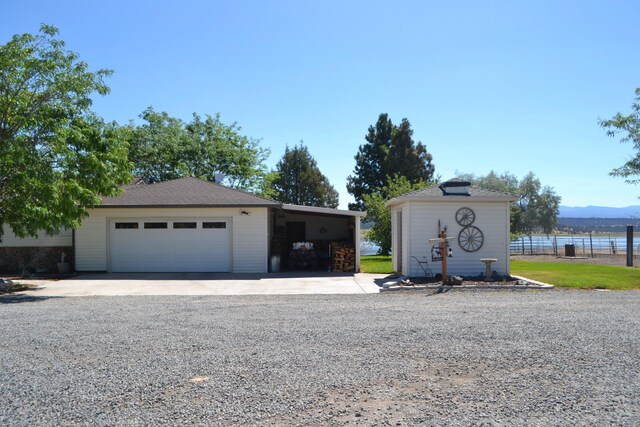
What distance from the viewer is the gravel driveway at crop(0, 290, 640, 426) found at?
14.5 feet

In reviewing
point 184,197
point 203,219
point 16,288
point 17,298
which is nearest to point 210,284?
point 203,219

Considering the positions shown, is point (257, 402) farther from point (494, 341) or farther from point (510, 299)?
point (510, 299)

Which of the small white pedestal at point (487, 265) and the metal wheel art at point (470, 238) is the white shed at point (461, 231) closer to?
the metal wheel art at point (470, 238)

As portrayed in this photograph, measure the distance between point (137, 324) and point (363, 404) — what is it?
500cm

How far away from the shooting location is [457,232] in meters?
15.7

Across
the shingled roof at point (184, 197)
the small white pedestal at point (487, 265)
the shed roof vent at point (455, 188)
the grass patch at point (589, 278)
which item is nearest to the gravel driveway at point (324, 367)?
the grass patch at point (589, 278)

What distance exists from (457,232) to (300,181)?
31413 millimetres

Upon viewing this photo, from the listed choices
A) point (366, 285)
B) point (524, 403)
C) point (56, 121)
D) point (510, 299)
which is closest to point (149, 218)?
point (56, 121)

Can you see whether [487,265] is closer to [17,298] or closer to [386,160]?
[17,298]

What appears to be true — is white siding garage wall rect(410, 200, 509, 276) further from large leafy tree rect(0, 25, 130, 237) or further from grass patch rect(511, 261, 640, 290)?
large leafy tree rect(0, 25, 130, 237)

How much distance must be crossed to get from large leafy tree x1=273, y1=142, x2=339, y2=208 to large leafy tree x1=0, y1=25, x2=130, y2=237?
31.7m

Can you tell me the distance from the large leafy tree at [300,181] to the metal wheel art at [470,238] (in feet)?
101

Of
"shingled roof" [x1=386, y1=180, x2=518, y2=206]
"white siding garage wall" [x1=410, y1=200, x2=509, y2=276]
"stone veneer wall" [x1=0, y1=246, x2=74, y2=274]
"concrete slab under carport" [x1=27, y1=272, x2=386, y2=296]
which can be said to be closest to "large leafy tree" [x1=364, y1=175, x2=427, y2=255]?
"concrete slab under carport" [x1=27, y1=272, x2=386, y2=296]

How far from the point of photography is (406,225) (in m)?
15.9
